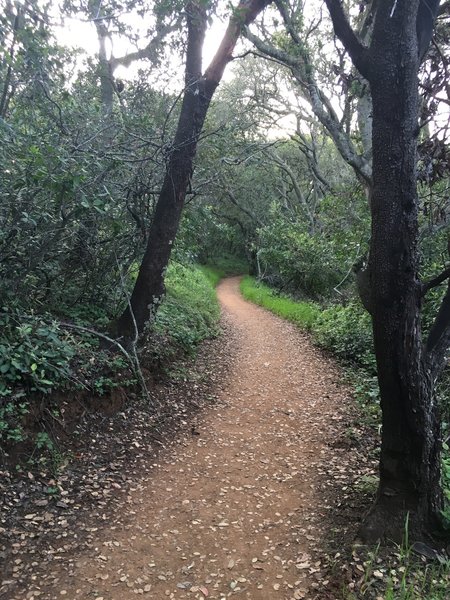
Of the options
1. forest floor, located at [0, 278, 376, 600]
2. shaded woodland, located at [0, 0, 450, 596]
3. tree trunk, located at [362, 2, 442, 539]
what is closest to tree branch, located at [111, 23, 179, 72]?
shaded woodland, located at [0, 0, 450, 596]

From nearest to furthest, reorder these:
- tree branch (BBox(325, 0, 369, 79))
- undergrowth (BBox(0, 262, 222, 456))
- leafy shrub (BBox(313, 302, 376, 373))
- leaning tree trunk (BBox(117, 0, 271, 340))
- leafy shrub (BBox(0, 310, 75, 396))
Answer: tree branch (BBox(325, 0, 369, 79)) → undergrowth (BBox(0, 262, 222, 456)) → leafy shrub (BBox(0, 310, 75, 396)) → leaning tree trunk (BBox(117, 0, 271, 340)) → leafy shrub (BBox(313, 302, 376, 373))

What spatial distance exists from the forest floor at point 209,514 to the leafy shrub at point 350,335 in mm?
2678

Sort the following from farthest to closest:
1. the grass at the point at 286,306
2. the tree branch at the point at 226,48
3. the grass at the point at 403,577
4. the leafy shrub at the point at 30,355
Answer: the grass at the point at 286,306, the tree branch at the point at 226,48, the leafy shrub at the point at 30,355, the grass at the point at 403,577

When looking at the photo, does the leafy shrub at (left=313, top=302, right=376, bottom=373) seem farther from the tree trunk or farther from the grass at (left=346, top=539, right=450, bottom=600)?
the grass at (left=346, top=539, right=450, bottom=600)

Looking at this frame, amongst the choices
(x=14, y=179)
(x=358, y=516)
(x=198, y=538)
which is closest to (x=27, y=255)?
(x=14, y=179)

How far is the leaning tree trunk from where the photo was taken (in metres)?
7.24

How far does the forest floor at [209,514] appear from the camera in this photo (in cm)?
348

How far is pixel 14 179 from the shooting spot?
502 centimetres

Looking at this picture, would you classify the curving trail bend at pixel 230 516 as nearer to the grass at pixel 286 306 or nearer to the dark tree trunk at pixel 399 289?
the dark tree trunk at pixel 399 289

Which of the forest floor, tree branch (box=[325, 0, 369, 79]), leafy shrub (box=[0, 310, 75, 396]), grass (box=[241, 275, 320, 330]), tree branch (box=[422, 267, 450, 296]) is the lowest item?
the forest floor

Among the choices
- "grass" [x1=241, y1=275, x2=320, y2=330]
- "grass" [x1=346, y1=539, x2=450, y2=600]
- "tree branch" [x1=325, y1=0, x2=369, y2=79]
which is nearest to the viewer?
"grass" [x1=346, y1=539, x2=450, y2=600]

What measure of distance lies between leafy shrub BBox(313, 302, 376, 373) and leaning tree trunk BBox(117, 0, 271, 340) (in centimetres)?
474

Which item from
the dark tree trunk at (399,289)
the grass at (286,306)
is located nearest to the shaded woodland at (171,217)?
the dark tree trunk at (399,289)

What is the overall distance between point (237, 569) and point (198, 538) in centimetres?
50
